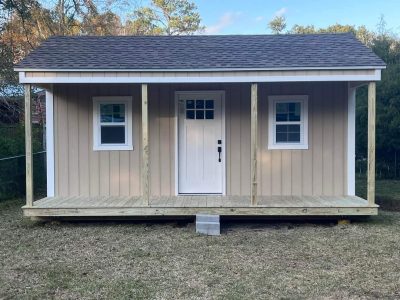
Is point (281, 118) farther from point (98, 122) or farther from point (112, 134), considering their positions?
point (98, 122)

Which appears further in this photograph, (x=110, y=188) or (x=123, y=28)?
(x=123, y=28)

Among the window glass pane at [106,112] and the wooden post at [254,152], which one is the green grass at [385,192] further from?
the window glass pane at [106,112]

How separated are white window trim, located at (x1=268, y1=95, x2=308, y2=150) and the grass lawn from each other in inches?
61.2

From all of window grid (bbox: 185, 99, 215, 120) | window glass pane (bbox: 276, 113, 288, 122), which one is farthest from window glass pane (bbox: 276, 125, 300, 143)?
window grid (bbox: 185, 99, 215, 120)

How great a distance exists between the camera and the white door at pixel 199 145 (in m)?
8.49

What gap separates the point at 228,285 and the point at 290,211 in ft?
9.37

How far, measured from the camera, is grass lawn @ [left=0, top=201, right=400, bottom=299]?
14.5ft

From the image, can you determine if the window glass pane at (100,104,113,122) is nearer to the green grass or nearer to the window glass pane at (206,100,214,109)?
the window glass pane at (206,100,214,109)

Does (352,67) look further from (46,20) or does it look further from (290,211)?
(46,20)

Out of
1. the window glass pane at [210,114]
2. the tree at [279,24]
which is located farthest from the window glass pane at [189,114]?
the tree at [279,24]

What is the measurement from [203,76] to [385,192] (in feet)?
20.5

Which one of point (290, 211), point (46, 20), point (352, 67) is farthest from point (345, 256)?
point (46, 20)

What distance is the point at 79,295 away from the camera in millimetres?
4281

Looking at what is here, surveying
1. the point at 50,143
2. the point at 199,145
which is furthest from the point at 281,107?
the point at 50,143
